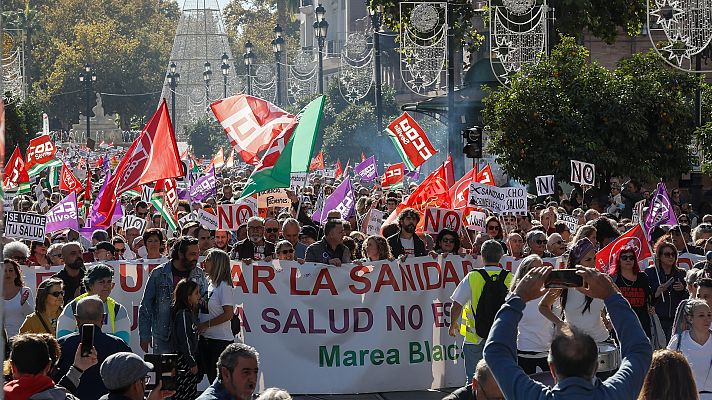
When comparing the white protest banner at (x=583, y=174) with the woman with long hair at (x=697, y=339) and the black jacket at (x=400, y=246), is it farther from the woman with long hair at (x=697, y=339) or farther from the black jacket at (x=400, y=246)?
the woman with long hair at (x=697, y=339)

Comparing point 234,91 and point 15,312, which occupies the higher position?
point 234,91

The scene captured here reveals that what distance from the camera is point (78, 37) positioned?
378ft

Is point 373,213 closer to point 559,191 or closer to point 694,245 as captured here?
point 694,245

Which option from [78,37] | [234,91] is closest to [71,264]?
[234,91]

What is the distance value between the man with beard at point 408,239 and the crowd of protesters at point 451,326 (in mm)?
13

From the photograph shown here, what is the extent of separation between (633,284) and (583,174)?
9637 millimetres

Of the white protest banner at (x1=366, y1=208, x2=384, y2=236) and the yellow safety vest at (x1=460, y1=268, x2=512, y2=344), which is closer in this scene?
the yellow safety vest at (x1=460, y1=268, x2=512, y2=344)

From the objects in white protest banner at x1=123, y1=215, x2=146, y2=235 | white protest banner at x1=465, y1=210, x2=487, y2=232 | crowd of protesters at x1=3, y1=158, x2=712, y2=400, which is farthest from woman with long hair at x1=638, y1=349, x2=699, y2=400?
white protest banner at x1=123, y1=215, x2=146, y2=235

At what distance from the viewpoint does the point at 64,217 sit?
15328 mm

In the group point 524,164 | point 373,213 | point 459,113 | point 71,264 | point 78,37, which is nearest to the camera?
point 71,264

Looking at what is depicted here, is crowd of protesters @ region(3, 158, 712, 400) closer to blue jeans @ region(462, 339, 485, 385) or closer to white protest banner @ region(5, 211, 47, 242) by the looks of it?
blue jeans @ region(462, 339, 485, 385)

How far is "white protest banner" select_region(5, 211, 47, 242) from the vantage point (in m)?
13.2

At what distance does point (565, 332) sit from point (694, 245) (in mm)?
9216

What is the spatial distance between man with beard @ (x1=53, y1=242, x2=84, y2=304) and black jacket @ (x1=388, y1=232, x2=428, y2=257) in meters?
3.57
